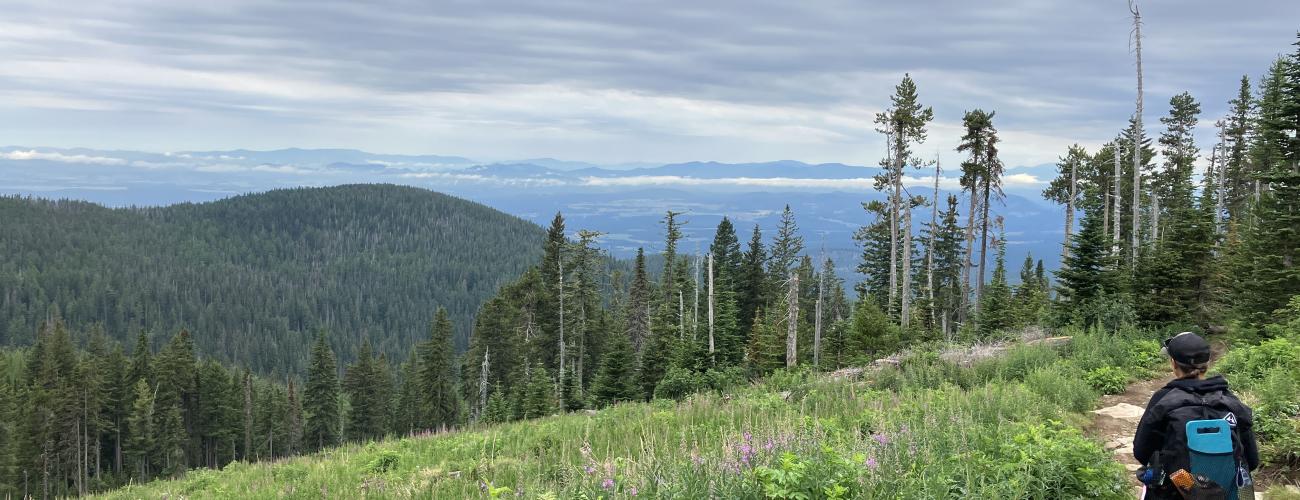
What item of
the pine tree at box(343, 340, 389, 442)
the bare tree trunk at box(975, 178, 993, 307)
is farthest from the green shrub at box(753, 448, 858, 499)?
the pine tree at box(343, 340, 389, 442)

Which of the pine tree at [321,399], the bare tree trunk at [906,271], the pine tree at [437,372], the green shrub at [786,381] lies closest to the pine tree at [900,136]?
the bare tree trunk at [906,271]

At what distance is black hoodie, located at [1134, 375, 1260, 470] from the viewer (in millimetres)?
4039

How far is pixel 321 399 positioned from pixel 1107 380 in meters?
Answer: 70.1

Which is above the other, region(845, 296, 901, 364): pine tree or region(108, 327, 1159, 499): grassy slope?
region(108, 327, 1159, 499): grassy slope

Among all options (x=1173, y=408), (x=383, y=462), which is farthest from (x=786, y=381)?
(x=1173, y=408)

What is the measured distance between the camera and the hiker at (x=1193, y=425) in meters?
3.93

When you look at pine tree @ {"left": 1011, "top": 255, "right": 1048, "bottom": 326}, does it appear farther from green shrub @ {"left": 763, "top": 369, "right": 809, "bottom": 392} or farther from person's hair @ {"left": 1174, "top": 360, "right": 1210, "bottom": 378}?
person's hair @ {"left": 1174, "top": 360, "right": 1210, "bottom": 378}

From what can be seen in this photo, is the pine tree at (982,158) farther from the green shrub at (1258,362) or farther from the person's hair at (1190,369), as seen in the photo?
the person's hair at (1190,369)

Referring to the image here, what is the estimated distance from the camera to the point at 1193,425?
12.9ft

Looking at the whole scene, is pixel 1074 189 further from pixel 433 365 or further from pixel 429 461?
pixel 433 365

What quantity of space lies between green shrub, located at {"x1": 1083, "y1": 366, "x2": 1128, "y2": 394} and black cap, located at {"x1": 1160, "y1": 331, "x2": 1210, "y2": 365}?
6.70 meters

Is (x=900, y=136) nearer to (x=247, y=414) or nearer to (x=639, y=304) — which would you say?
(x=639, y=304)

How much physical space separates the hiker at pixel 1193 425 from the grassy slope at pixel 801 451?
2.09 feet

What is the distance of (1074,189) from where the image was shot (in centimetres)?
3975
